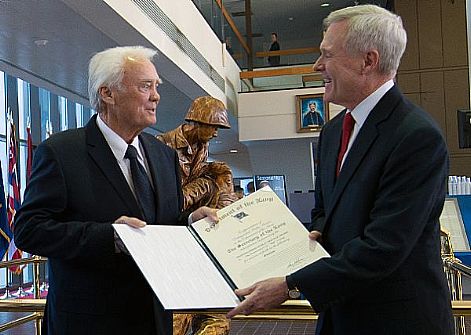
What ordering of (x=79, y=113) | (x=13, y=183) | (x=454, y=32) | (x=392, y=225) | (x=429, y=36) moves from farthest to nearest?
(x=429, y=36), (x=454, y=32), (x=79, y=113), (x=13, y=183), (x=392, y=225)

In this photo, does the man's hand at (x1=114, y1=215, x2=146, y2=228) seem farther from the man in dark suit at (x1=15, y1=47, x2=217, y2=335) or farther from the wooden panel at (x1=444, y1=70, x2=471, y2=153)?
the wooden panel at (x1=444, y1=70, x2=471, y2=153)

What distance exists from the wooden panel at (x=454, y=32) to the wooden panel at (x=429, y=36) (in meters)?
0.14

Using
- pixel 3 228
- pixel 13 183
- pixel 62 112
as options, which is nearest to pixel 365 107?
pixel 3 228

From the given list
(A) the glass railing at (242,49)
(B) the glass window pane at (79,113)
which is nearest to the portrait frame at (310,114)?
(A) the glass railing at (242,49)

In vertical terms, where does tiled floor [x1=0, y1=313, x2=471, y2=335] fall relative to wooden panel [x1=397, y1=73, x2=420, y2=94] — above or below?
below

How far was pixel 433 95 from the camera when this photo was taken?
15.3m

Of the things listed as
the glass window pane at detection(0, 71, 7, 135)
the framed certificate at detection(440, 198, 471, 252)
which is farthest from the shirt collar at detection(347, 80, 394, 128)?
the glass window pane at detection(0, 71, 7, 135)

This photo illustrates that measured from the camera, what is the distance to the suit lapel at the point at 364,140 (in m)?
1.57

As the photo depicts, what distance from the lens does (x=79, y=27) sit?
644 centimetres

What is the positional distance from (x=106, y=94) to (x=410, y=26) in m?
14.7

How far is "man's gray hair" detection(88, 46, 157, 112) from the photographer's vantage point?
1.91 meters

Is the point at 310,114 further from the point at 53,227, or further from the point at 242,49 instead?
the point at 53,227

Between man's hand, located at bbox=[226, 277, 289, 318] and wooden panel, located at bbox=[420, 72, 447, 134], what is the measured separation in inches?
571

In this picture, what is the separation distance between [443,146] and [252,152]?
15.0m
